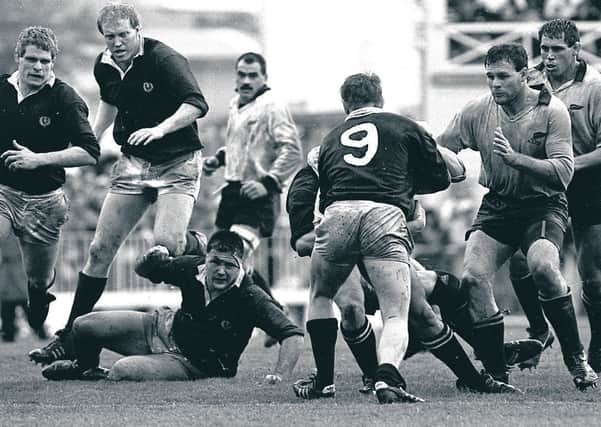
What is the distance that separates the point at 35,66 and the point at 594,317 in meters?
4.28

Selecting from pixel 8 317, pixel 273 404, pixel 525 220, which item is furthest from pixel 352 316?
pixel 8 317

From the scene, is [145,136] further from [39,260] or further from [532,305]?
[532,305]

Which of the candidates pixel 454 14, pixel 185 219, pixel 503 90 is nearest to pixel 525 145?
pixel 503 90

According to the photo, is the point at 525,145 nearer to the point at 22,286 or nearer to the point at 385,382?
the point at 385,382

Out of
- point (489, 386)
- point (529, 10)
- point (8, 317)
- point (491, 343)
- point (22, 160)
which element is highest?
point (529, 10)

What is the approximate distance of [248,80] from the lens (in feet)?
41.0

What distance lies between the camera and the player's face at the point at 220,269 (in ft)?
31.2

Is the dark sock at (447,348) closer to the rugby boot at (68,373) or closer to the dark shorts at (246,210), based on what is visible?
the rugby boot at (68,373)

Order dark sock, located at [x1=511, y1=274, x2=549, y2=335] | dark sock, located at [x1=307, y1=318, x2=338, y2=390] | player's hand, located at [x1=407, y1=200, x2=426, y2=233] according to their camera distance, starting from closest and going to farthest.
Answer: dark sock, located at [x1=307, y1=318, x2=338, y2=390], player's hand, located at [x1=407, y1=200, x2=426, y2=233], dark sock, located at [x1=511, y1=274, x2=549, y2=335]

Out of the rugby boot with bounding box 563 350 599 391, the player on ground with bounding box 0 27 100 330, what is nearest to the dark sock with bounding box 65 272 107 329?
the player on ground with bounding box 0 27 100 330

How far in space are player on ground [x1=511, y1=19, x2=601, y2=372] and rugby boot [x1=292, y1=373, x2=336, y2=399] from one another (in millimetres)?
1807

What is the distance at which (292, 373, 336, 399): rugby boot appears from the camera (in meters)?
8.73

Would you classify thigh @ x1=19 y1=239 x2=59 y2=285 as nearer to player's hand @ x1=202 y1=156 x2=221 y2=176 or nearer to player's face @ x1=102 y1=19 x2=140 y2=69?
player's face @ x1=102 y1=19 x2=140 y2=69

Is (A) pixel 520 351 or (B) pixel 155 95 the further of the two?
(B) pixel 155 95
